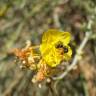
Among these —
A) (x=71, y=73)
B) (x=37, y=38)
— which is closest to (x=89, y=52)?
(x=71, y=73)

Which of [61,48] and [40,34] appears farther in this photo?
[40,34]

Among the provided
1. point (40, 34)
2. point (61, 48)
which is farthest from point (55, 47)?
point (40, 34)

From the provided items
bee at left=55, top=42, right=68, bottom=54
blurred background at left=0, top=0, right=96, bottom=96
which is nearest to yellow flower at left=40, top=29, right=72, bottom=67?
bee at left=55, top=42, right=68, bottom=54

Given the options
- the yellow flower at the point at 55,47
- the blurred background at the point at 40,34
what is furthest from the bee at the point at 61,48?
the blurred background at the point at 40,34

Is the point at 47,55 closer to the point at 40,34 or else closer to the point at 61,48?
the point at 61,48

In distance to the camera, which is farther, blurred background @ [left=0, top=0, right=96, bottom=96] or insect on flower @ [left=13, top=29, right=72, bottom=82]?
blurred background @ [left=0, top=0, right=96, bottom=96]

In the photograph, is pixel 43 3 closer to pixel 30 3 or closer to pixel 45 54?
pixel 30 3

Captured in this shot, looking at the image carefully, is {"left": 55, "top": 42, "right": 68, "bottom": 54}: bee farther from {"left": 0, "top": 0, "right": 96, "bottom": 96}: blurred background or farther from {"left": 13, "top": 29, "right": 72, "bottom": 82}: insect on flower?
{"left": 0, "top": 0, "right": 96, "bottom": 96}: blurred background
